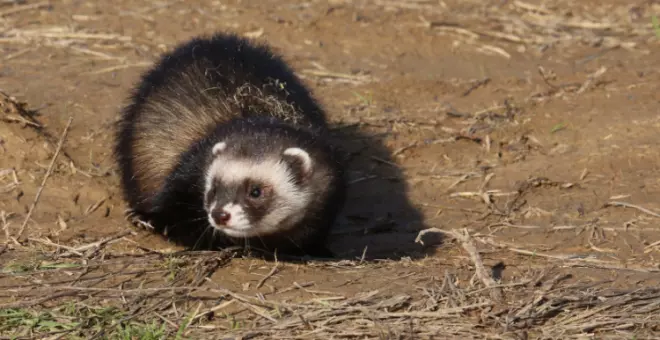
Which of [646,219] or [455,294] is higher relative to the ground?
[455,294]

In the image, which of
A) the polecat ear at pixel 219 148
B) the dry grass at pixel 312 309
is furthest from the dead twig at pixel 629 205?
the polecat ear at pixel 219 148

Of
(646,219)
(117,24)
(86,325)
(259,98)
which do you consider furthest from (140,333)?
(117,24)

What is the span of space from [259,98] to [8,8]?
4.87 metres

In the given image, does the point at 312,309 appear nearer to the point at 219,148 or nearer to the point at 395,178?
the point at 219,148

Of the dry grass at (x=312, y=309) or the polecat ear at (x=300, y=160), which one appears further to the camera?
the polecat ear at (x=300, y=160)

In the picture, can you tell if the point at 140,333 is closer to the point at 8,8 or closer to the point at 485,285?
→ the point at 485,285

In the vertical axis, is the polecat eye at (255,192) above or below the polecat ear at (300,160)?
below

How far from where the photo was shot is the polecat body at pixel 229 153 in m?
5.52

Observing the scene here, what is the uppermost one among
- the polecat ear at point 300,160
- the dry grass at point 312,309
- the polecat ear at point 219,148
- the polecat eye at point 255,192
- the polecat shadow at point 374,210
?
the polecat ear at point 219,148

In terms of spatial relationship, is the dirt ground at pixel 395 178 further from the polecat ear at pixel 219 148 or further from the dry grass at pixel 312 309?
the polecat ear at pixel 219 148

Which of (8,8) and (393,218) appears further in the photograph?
(8,8)

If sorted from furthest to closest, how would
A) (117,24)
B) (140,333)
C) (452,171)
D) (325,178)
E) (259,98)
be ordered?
(117,24) → (452,171) → (259,98) → (325,178) → (140,333)

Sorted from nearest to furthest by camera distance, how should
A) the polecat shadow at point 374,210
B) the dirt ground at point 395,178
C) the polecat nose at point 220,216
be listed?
the dirt ground at point 395,178, the polecat nose at point 220,216, the polecat shadow at point 374,210

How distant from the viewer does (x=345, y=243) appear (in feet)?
22.3
